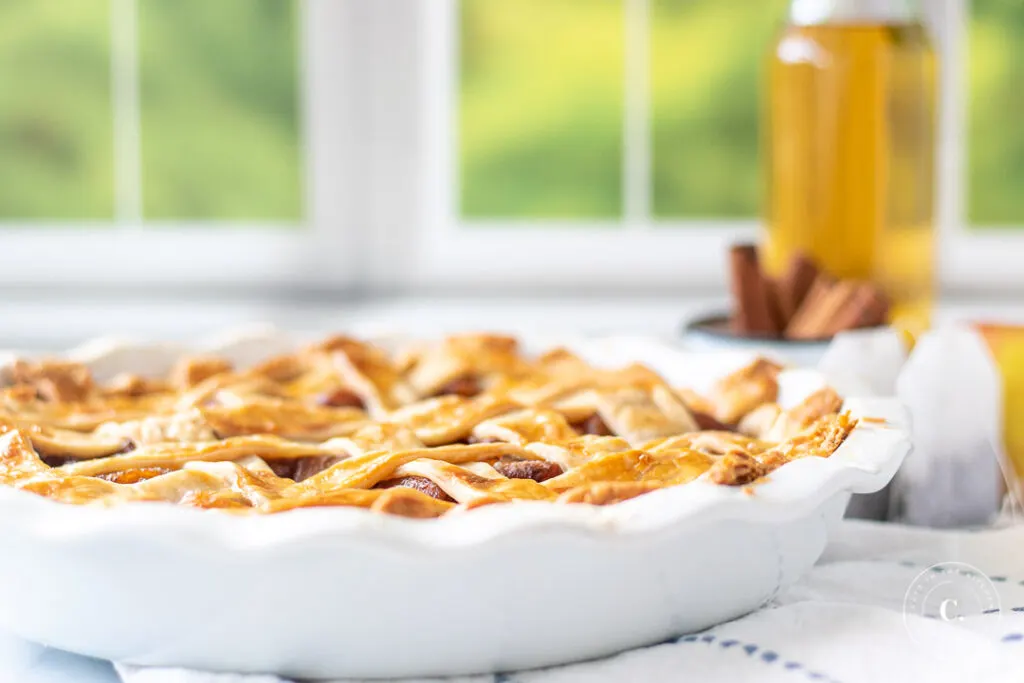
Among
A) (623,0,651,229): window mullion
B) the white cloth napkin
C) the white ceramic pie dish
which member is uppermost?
(623,0,651,229): window mullion

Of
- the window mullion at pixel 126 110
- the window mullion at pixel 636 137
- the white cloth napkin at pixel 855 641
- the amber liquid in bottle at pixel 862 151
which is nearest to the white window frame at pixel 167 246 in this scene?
the window mullion at pixel 126 110

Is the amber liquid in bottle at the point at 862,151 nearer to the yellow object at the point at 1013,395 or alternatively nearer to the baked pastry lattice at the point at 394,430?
the yellow object at the point at 1013,395

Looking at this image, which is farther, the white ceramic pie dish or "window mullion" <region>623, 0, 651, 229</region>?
"window mullion" <region>623, 0, 651, 229</region>

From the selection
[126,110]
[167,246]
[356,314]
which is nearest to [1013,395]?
[356,314]

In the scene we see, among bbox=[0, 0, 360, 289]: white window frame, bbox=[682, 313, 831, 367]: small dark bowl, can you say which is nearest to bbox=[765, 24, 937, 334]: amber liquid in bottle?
bbox=[682, 313, 831, 367]: small dark bowl

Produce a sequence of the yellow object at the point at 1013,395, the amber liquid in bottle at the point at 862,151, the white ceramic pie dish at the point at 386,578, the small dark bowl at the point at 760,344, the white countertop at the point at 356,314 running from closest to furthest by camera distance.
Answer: the white ceramic pie dish at the point at 386,578 < the yellow object at the point at 1013,395 < the small dark bowl at the point at 760,344 < the amber liquid in bottle at the point at 862,151 < the white countertop at the point at 356,314

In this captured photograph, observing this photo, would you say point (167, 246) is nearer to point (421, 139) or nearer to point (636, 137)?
point (421, 139)

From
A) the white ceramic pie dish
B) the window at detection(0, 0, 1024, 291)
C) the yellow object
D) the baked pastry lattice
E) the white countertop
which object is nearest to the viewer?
the white ceramic pie dish

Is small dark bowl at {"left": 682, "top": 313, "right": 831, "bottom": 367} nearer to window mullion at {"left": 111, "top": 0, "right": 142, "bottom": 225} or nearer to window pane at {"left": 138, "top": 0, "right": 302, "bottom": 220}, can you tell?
window pane at {"left": 138, "top": 0, "right": 302, "bottom": 220}
